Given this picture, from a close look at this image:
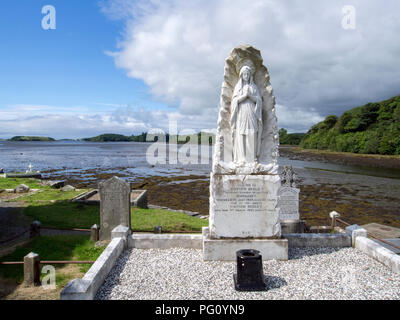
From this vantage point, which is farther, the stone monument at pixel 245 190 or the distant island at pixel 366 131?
the distant island at pixel 366 131

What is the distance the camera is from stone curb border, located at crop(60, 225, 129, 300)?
169 inches

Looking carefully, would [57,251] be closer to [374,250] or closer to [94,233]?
[94,233]

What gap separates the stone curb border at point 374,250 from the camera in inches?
223

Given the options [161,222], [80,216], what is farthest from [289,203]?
[80,216]

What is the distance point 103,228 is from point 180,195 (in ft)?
41.9

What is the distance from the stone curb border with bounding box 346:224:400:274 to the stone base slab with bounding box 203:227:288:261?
6.66ft

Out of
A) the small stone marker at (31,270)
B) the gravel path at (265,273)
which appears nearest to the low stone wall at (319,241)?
the gravel path at (265,273)

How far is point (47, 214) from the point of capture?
12891 millimetres

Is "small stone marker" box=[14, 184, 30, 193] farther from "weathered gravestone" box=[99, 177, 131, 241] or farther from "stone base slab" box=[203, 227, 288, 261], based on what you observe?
"stone base slab" box=[203, 227, 288, 261]

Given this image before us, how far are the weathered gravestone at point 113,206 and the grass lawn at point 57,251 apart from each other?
745 mm

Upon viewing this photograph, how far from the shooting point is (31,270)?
6.29 metres

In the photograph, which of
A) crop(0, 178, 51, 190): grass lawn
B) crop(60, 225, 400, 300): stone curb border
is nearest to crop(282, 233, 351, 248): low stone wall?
crop(60, 225, 400, 300): stone curb border

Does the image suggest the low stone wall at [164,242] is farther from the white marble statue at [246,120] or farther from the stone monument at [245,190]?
the white marble statue at [246,120]
